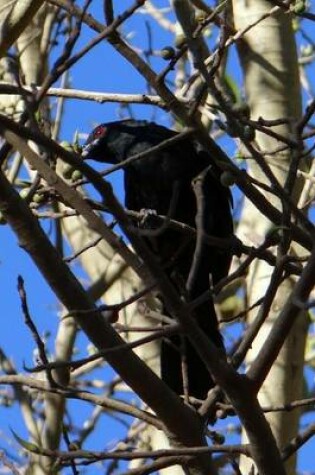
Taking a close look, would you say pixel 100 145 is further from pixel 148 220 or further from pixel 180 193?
pixel 148 220

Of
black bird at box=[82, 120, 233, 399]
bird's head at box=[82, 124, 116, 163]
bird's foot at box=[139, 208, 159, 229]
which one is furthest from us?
bird's head at box=[82, 124, 116, 163]

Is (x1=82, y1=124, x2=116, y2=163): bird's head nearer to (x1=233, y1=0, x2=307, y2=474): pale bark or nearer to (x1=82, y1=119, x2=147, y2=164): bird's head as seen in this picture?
(x1=82, y1=119, x2=147, y2=164): bird's head

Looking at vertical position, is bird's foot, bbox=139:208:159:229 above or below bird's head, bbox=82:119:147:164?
below

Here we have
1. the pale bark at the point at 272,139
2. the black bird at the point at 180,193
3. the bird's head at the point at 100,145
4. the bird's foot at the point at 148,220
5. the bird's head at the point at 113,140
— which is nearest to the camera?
the bird's foot at the point at 148,220

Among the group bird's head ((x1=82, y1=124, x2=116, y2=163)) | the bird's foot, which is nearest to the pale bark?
the bird's foot

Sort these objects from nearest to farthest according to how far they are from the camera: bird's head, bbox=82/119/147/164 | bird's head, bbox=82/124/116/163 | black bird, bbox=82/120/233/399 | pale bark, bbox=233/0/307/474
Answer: pale bark, bbox=233/0/307/474 → black bird, bbox=82/120/233/399 → bird's head, bbox=82/119/147/164 → bird's head, bbox=82/124/116/163

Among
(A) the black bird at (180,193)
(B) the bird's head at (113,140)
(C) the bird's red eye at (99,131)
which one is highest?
(C) the bird's red eye at (99,131)

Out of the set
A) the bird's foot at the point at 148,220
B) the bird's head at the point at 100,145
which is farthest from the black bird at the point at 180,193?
the bird's foot at the point at 148,220

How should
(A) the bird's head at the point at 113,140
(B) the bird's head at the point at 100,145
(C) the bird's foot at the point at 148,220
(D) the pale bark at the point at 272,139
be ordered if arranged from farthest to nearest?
(B) the bird's head at the point at 100,145
(A) the bird's head at the point at 113,140
(D) the pale bark at the point at 272,139
(C) the bird's foot at the point at 148,220

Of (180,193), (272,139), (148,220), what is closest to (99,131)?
(180,193)

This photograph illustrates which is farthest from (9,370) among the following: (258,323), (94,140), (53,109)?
(258,323)

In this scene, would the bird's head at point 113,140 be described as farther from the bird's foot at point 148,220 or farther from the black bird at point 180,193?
the bird's foot at point 148,220

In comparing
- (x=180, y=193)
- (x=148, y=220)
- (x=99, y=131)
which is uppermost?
(x=99, y=131)

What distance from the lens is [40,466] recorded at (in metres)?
5.00
